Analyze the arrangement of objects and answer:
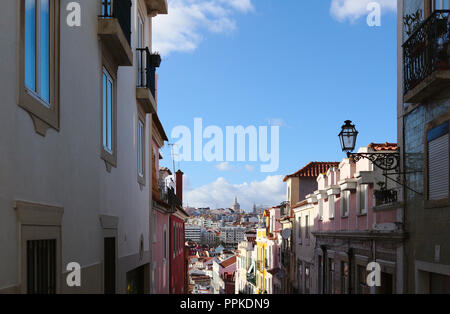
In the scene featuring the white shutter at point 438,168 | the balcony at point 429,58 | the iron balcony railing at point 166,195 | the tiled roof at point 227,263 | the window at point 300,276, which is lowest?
the tiled roof at point 227,263

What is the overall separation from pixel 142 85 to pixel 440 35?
7.15m

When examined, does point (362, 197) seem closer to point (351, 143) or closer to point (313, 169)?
point (351, 143)

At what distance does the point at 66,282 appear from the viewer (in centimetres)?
714

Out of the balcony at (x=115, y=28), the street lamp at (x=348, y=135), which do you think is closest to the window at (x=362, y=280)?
the street lamp at (x=348, y=135)

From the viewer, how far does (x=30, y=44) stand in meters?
5.93

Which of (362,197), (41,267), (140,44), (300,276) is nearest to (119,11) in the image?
(140,44)

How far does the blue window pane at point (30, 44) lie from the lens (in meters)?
5.77

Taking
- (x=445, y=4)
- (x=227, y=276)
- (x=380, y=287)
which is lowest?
(x=227, y=276)

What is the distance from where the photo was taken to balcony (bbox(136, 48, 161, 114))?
1392 cm

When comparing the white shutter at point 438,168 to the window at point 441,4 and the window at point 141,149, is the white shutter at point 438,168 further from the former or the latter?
the window at point 141,149

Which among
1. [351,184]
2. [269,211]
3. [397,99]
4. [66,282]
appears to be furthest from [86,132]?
[269,211]

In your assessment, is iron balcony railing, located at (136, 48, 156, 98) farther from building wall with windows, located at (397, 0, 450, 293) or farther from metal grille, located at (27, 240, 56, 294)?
metal grille, located at (27, 240, 56, 294)

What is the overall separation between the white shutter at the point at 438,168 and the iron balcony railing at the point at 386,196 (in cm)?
265
